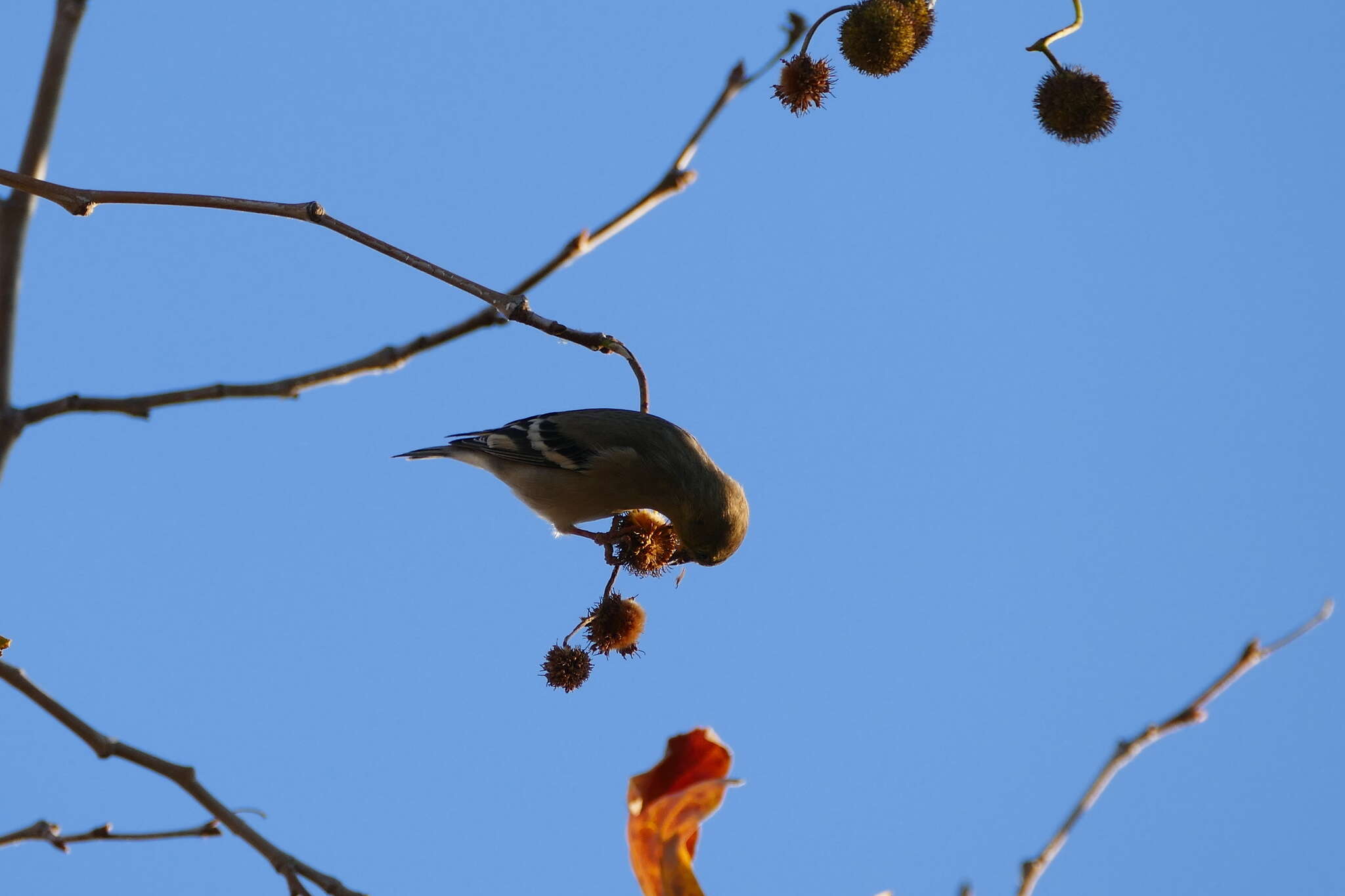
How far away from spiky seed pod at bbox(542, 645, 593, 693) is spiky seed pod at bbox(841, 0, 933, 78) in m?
2.80

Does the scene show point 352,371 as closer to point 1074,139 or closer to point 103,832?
point 103,832

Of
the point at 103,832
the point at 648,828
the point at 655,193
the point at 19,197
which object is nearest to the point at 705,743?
the point at 648,828

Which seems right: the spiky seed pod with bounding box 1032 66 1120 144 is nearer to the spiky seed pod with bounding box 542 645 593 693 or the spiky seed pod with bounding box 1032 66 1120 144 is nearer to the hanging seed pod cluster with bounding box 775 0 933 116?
the hanging seed pod cluster with bounding box 775 0 933 116

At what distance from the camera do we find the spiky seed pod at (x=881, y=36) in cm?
512

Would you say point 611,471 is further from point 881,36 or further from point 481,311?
point 481,311

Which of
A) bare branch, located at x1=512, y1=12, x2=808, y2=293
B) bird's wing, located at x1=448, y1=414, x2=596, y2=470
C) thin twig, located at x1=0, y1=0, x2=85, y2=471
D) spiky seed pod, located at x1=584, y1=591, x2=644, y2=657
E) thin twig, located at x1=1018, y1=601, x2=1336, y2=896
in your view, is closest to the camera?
thin twig, located at x1=1018, y1=601, x2=1336, y2=896

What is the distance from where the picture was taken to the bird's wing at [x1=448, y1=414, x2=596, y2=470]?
7023mm

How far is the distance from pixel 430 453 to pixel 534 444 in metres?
0.77

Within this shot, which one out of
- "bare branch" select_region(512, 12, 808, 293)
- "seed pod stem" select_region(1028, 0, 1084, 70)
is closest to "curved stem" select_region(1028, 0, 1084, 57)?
"seed pod stem" select_region(1028, 0, 1084, 70)

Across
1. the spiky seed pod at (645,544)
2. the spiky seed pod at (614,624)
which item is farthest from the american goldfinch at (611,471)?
the spiky seed pod at (614,624)

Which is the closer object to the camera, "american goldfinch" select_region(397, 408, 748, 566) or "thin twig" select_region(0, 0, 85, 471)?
"thin twig" select_region(0, 0, 85, 471)

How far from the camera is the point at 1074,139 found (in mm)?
5461

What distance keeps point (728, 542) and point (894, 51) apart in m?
2.50

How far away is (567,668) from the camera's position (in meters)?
4.91
